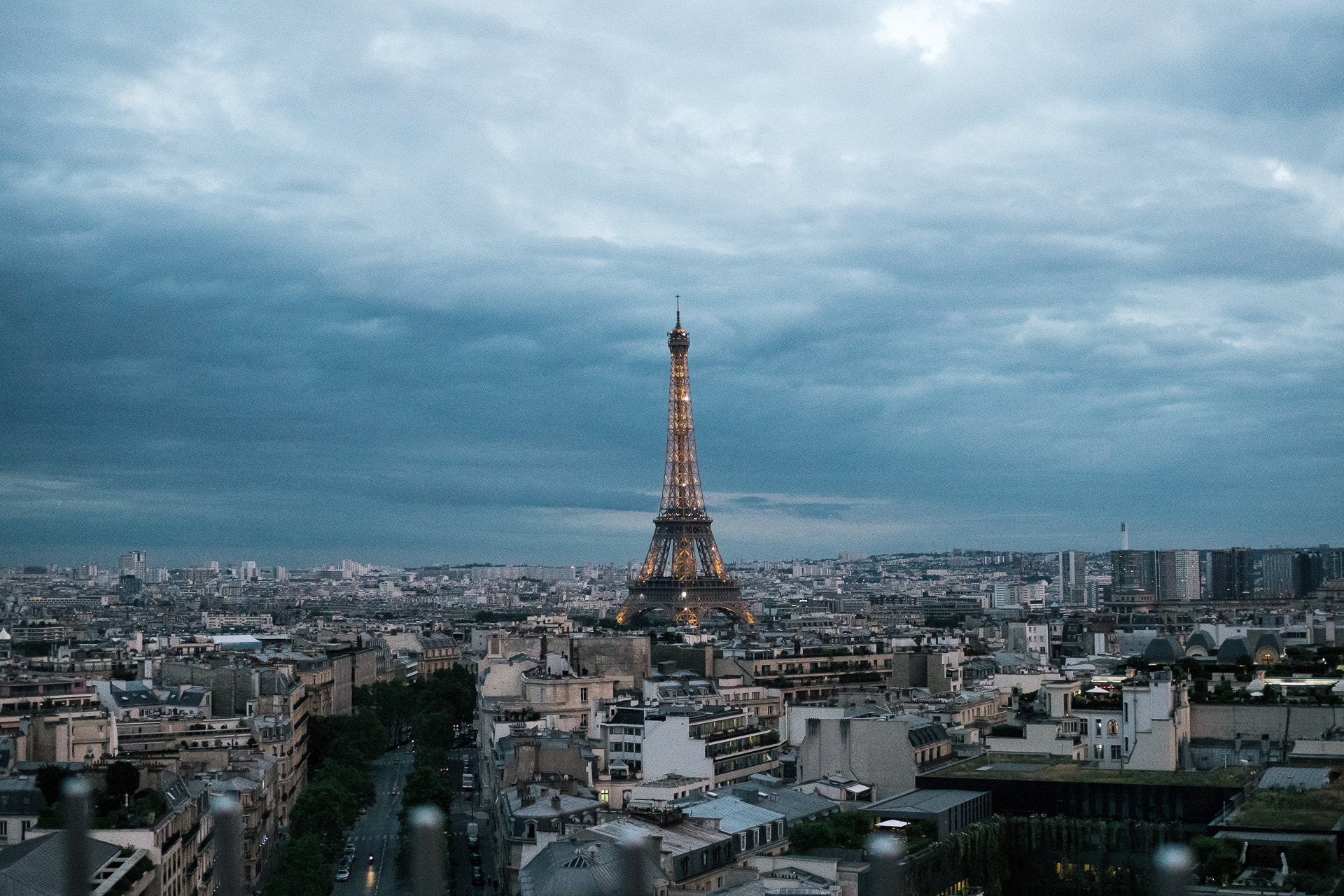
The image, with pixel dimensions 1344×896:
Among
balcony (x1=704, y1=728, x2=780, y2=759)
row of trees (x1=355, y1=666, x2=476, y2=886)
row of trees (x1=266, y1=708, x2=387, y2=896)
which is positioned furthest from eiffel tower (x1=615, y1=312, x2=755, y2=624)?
balcony (x1=704, y1=728, x2=780, y2=759)

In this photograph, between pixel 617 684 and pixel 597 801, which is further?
pixel 617 684

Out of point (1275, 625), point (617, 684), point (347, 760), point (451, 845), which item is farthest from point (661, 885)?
point (1275, 625)

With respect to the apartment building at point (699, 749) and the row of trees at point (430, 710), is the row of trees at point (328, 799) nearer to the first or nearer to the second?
the row of trees at point (430, 710)

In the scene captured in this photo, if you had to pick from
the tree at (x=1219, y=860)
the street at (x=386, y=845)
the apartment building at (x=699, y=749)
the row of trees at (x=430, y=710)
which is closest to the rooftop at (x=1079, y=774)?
the apartment building at (x=699, y=749)

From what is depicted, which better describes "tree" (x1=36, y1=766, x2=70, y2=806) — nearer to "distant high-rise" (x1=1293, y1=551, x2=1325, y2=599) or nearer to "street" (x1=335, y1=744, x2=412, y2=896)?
"street" (x1=335, y1=744, x2=412, y2=896)

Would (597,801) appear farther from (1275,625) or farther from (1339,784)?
(1275,625)

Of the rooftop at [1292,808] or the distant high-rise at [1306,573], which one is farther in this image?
the distant high-rise at [1306,573]

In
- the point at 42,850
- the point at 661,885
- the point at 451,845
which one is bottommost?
the point at 451,845
